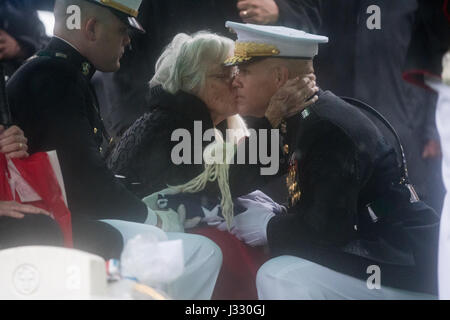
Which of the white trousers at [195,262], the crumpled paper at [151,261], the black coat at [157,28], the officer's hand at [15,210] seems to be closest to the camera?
the crumpled paper at [151,261]

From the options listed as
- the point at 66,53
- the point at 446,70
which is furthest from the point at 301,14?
the point at 66,53

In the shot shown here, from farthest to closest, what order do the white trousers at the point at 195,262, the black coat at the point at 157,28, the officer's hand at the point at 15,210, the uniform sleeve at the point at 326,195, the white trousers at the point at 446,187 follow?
the black coat at the point at 157,28, the white trousers at the point at 195,262, the uniform sleeve at the point at 326,195, the officer's hand at the point at 15,210, the white trousers at the point at 446,187

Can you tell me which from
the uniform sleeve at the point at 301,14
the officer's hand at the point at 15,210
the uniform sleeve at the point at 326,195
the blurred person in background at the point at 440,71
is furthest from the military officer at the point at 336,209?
the officer's hand at the point at 15,210

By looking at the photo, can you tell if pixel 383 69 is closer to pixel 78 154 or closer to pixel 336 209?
pixel 336 209

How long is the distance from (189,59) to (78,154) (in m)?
0.51

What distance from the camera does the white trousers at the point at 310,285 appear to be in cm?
196

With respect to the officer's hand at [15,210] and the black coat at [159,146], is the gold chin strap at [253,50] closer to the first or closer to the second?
the black coat at [159,146]

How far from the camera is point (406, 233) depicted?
1987mm

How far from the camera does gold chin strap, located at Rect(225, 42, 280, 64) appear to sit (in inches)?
81.4

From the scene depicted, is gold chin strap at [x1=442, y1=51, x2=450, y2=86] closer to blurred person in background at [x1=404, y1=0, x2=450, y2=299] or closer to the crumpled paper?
blurred person in background at [x1=404, y1=0, x2=450, y2=299]

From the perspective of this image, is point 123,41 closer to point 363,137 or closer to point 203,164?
point 203,164

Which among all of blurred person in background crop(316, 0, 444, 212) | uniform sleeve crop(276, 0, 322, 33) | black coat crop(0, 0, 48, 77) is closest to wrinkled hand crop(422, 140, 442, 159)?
blurred person in background crop(316, 0, 444, 212)

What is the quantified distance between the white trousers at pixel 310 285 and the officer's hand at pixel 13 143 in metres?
0.79

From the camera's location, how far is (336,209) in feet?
6.29
